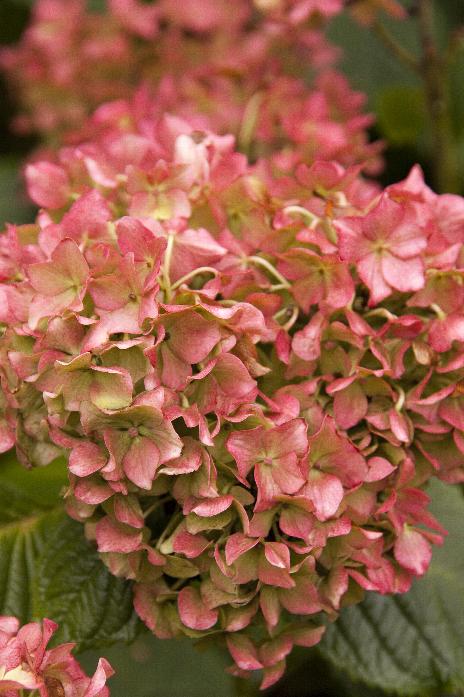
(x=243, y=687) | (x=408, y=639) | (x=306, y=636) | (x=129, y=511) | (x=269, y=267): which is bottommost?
(x=243, y=687)

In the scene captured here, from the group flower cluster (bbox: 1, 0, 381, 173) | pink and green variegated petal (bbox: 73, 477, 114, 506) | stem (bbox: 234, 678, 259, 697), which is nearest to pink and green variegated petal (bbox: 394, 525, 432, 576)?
pink and green variegated petal (bbox: 73, 477, 114, 506)

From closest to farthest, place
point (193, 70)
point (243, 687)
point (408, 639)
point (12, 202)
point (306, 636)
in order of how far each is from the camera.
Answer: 1. point (306, 636)
2. point (408, 639)
3. point (243, 687)
4. point (193, 70)
5. point (12, 202)

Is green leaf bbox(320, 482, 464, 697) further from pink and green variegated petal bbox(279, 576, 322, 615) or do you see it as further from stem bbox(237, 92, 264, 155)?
stem bbox(237, 92, 264, 155)

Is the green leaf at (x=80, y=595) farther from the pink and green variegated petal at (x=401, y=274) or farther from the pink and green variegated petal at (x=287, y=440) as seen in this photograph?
the pink and green variegated petal at (x=401, y=274)

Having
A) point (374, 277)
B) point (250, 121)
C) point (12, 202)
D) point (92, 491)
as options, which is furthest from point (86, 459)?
point (12, 202)

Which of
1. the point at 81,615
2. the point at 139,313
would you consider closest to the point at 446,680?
the point at 81,615

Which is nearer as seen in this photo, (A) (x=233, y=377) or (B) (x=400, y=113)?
(A) (x=233, y=377)

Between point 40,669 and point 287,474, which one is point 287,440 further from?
point 40,669
